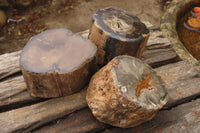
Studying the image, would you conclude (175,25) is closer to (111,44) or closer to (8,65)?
(111,44)

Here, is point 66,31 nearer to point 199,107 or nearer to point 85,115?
point 85,115

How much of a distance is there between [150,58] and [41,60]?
1.30m

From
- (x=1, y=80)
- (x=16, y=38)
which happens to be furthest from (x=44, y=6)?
(x=1, y=80)

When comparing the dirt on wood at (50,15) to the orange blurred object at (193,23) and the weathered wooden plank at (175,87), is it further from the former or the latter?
the weathered wooden plank at (175,87)

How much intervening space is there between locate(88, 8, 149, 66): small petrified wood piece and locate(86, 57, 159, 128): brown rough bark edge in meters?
0.26

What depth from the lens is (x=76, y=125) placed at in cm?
159

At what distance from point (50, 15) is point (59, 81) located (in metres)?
3.48

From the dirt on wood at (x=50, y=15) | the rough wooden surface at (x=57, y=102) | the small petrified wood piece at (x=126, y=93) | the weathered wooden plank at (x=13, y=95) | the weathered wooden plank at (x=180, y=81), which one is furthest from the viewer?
the dirt on wood at (x=50, y=15)

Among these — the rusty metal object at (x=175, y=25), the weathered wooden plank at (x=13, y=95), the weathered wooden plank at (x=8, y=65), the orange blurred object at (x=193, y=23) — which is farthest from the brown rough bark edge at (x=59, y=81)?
the orange blurred object at (x=193, y=23)

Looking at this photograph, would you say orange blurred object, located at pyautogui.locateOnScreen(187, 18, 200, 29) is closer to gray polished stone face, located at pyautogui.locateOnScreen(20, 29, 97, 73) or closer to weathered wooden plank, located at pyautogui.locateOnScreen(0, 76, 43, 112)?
Result: gray polished stone face, located at pyautogui.locateOnScreen(20, 29, 97, 73)

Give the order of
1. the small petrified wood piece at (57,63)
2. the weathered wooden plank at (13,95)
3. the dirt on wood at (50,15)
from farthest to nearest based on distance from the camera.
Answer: the dirt on wood at (50,15), the weathered wooden plank at (13,95), the small petrified wood piece at (57,63)

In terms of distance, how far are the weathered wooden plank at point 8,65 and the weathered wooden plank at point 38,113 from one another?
1.62ft

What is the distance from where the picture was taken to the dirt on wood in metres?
4.10

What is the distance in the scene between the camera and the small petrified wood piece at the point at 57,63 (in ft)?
4.82
